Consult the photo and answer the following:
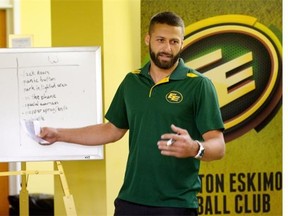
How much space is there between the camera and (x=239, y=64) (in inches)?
161

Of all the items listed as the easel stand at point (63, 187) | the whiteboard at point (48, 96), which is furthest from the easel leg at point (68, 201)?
the whiteboard at point (48, 96)

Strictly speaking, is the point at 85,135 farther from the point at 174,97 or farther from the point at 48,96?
the point at 48,96

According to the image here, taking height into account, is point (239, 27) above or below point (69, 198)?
above

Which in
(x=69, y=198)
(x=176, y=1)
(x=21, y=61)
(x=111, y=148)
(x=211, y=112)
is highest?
(x=176, y=1)

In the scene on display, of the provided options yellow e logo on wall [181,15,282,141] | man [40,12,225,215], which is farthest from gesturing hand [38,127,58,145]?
yellow e logo on wall [181,15,282,141]

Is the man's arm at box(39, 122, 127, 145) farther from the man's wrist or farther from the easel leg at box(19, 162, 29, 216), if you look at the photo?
the easel leg at box(19, 162, 29, 216)

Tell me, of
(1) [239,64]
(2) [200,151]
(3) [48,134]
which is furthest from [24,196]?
(2) [200,151]

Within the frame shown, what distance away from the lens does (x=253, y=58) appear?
13.5ft

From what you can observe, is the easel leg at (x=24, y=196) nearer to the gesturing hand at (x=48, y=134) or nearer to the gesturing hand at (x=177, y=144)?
the gesturing hand at (x=48, y=134)

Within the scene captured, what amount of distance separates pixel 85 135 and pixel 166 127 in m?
0.53

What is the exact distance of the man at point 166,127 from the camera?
2.48m

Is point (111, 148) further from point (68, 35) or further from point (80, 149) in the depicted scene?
point (68, 35)

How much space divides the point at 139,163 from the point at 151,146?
85 millimetres
